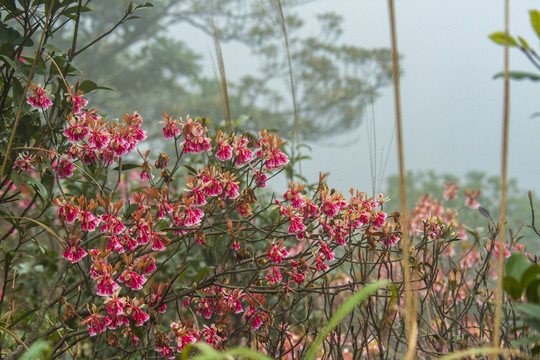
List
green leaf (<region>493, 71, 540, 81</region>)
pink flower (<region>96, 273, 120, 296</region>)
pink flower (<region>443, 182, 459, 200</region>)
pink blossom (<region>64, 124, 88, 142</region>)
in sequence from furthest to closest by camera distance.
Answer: pink flower (<region>443, 182, 459, 200</region>)
pink blossom (<region>64, 124, 88, 142</region>)
pink flower (<region>96, 273, 120, 296</region>)
green leaf (<region>493, 71, 540, 81</region>)

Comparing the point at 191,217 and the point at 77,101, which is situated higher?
the point at 77,101

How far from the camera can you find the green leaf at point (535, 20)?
0.53 metres

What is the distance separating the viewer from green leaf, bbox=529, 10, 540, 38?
21.0 inches

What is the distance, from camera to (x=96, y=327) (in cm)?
78

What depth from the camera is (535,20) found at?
54 centimetres

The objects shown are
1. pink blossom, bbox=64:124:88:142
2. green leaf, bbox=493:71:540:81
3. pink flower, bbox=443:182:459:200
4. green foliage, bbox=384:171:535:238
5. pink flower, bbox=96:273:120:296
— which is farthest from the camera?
green foliage, bbox=384:171:535:238

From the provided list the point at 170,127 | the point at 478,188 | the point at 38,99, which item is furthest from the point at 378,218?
the point at 478,188

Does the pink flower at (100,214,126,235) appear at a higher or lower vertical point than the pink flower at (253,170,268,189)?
lower

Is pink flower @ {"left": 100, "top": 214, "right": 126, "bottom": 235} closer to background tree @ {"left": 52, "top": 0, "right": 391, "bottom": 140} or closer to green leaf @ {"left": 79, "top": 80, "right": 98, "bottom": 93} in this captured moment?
green leaf @ {"left": 79, "top": 80, "right": 98, "bottom": 93}

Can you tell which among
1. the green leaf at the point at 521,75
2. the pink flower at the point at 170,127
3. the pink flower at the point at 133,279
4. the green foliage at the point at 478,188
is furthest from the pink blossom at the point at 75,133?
the green foliage at the point at 478,188

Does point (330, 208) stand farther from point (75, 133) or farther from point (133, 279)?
point (75, 133)

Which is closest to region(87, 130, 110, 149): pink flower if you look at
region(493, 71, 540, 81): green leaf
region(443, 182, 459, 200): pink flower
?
region(493, 71, 540, 81): green leaf

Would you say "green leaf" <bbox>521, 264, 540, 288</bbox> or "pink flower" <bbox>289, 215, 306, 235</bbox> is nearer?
"green leaf" <bbox>521, 264, 540, 288</bbox>

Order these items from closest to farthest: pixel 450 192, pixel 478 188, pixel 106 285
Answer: pixel 106 285 < pixel 450 192 < pixel 478 188
